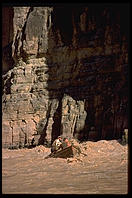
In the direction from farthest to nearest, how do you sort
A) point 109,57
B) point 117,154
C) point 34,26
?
1. point 34,26
2. point 109,57
3. point 117,154

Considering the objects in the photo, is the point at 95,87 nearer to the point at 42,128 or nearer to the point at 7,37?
the point at 42,128

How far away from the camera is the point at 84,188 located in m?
Result: 4.07

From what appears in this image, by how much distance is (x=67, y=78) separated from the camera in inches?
496

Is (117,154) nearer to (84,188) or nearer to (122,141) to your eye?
(122,141)

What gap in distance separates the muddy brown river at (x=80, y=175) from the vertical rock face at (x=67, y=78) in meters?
2.15

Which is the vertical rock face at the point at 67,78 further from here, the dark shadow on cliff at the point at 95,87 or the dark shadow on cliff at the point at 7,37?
the dark shadow on cliff at the point at 7,37

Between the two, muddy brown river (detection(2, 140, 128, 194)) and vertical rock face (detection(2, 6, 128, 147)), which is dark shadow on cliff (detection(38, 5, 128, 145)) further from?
muddy brown river (detection(2, 140, 128, 194))

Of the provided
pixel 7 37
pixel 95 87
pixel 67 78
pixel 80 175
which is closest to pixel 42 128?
pixel 67 78

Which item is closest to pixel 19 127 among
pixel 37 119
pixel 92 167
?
pixel 37 119

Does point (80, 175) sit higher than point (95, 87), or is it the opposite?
point (95, 87)

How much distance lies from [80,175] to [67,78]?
764cm

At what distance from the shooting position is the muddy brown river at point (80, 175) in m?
4.05

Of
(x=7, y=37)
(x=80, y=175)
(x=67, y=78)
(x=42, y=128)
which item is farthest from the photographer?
(x=7, y=37)

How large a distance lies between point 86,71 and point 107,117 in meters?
2.63
